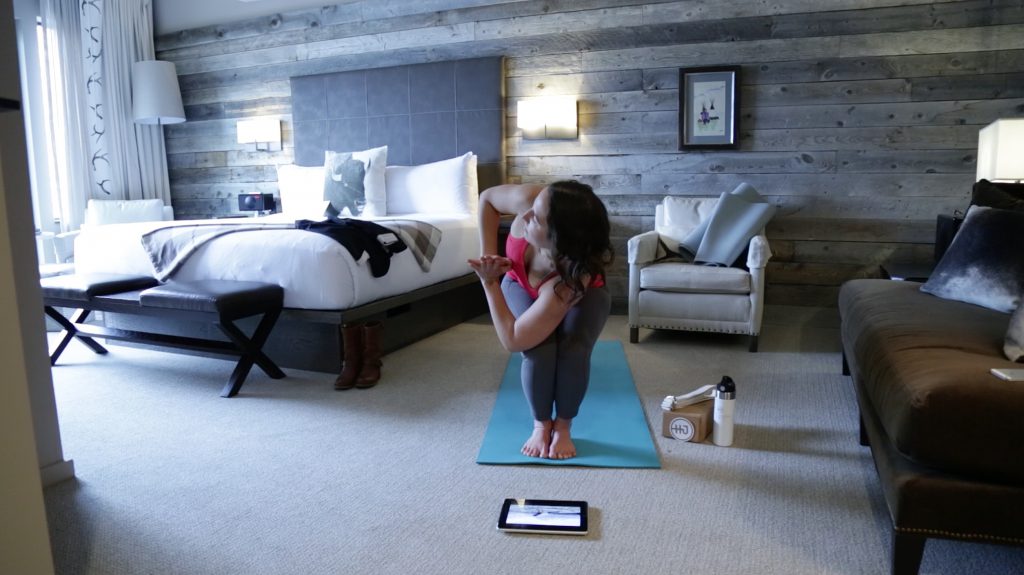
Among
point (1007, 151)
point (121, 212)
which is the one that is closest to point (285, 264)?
point (121, 212)

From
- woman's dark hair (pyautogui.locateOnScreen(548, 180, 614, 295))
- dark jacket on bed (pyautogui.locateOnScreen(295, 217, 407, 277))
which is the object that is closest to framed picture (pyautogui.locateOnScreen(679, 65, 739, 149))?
dark jacket on bed (pyautogui.locateOnScreen(295, 217, 407, 277))

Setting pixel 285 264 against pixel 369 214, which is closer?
pixel 285 264

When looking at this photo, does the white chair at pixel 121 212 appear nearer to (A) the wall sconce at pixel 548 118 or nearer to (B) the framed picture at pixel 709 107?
Answer: (A) the wall sconce at pixel 548 118

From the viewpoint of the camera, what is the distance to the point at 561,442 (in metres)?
2.17

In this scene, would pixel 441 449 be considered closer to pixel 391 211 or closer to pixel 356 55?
pixel 391 211

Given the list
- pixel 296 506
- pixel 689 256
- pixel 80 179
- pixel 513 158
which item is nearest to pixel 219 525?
pixel 296 506

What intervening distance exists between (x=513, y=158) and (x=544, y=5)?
1.02 metres

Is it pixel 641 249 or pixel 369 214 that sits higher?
pixel 369 214

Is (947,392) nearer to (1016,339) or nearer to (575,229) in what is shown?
(1016,339)

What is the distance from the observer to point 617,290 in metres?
4.75

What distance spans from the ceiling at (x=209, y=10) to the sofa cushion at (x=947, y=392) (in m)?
4.78

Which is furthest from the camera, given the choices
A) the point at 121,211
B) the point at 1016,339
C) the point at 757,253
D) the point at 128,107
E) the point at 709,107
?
the point at 128,107

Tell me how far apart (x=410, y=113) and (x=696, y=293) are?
258 centimetres

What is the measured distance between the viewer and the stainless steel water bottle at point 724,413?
7.27ft
